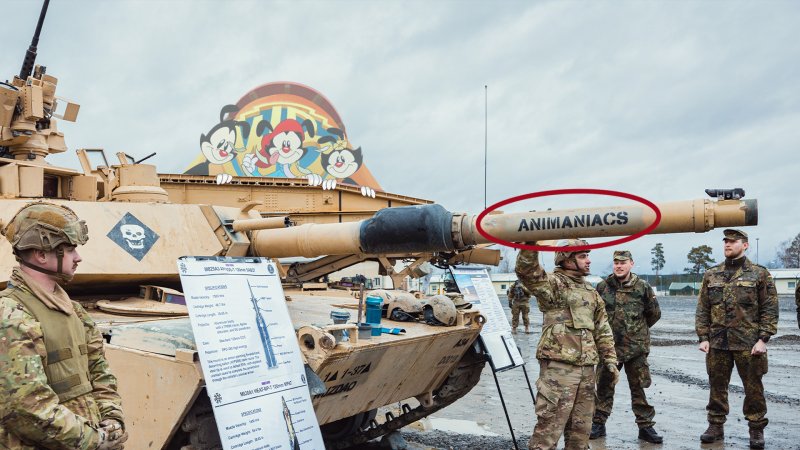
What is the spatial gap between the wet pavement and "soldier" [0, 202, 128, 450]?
4.22 meters

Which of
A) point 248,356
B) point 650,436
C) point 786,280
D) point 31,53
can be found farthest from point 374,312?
point 786,280

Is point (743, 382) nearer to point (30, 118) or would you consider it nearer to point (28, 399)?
point (28, 399)

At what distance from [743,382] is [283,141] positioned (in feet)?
53.6

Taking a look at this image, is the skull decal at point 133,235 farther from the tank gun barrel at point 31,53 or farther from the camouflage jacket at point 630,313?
the camouflage jacket at point 630,313

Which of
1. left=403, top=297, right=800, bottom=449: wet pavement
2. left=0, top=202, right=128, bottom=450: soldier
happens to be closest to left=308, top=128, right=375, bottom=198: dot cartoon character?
left=403, top=297, right=800, bottom=449: wet pavement

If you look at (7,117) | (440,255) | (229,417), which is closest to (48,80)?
(7,117)

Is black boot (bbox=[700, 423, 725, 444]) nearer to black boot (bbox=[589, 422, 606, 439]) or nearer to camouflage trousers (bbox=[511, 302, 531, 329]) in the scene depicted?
black boot (bbox=[589, 422, 606, 439])

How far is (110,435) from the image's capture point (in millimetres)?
2811

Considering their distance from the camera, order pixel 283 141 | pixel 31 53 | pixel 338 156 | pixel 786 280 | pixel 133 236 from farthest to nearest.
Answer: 1. pixel 786 280
2. pixel 338 156
3. pixel 283 141
4. pixel 31 53
5. pixel 133 236

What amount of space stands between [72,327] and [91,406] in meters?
0.32

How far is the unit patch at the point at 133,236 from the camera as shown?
5535 millimetres

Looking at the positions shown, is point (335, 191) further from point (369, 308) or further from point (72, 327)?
point (72, 327)

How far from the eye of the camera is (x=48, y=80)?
700 centimetres

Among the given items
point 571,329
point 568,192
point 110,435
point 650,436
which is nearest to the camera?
point 110,435
